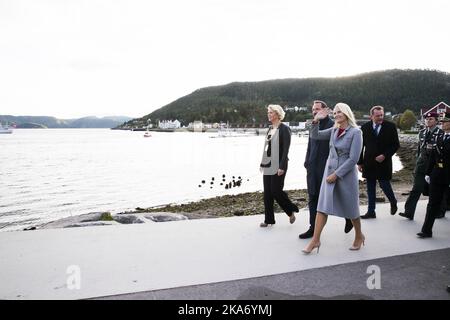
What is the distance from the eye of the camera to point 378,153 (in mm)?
6652

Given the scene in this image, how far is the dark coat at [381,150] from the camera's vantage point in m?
6.60

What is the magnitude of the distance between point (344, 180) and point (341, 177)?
95mm

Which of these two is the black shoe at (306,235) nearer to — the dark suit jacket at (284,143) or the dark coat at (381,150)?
the dark suit jacket at (284,143)

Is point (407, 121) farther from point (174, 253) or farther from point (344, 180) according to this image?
point (174, 253)

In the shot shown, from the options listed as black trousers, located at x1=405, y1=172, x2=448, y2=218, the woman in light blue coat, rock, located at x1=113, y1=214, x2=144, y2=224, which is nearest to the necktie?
black trousers, located at x1=405, y1=172, x2=448, y2=218

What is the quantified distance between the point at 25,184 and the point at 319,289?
1136 inches

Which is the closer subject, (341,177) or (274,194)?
(341,177)

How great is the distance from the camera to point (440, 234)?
5.48 m

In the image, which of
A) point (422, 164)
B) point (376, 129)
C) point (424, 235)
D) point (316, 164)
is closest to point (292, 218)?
point (316, 164)

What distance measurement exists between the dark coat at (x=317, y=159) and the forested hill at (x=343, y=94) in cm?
14928

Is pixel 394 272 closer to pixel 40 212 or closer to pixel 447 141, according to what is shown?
pixel 447 141

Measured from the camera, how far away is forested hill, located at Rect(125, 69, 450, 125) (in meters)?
153

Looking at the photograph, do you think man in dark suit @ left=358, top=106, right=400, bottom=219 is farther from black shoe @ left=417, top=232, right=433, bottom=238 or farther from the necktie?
black shoe @ left=417, top=232, right=433, bottom=238
